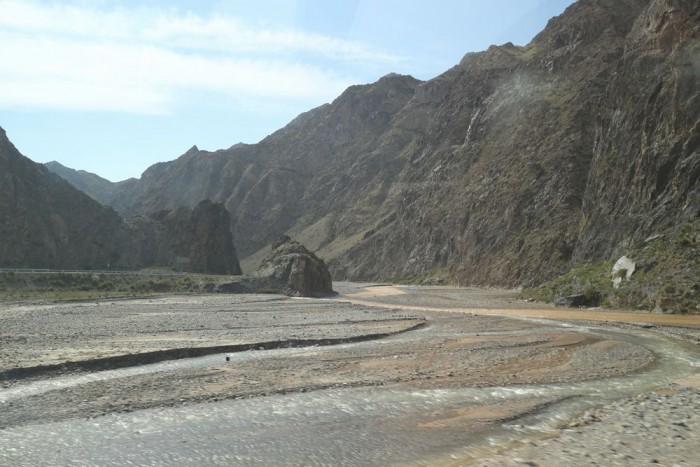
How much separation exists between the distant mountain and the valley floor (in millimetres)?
78996

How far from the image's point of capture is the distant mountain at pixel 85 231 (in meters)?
98.1

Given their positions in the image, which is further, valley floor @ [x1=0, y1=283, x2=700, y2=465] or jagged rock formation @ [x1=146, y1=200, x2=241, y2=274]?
jagged rock formation @ [x1=146, y1=200, x2=241, y2=274]

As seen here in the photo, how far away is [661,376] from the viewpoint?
16500 millimetres

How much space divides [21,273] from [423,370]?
67.3m

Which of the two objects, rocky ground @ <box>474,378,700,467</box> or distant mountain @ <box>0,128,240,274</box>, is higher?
distant mountain @ <box>0,128,240,274</box>

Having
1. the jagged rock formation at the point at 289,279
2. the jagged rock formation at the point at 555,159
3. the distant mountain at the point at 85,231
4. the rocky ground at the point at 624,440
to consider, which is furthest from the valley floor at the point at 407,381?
the distant mountain at the point at 85,231

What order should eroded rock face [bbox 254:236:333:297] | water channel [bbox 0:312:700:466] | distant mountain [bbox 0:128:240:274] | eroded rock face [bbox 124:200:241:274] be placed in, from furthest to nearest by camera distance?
eroded rock face [bbox 124:200:241:274], distant mountain [bbox 0:128:240:274], eroded rock face [bbox 254:236:333:297], water channel [bbox 0:312:700:466]

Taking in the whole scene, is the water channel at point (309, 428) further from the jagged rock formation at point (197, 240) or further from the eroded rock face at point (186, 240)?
the jagged rock formation at point (197, 240)

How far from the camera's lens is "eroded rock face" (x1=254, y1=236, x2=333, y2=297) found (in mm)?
79438

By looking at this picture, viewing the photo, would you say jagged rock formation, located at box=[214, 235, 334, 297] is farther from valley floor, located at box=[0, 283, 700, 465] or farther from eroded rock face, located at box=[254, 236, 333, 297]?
valley floor, located at box=[0, 283, 700, 465]

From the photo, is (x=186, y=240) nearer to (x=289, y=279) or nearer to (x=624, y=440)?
→ (x=289, y=279)

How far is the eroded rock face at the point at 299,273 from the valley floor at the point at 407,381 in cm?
4821

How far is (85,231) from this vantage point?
4582 inches

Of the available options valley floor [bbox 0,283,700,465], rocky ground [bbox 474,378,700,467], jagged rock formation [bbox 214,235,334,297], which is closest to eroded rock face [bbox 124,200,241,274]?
jagged rock formation [bbox 214,235,334,297]
